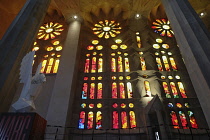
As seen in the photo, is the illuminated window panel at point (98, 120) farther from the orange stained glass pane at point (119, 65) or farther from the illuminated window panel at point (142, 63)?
the illuminated window panel at point (142, 63)

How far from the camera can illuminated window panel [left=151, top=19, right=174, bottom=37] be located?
14.9 meters

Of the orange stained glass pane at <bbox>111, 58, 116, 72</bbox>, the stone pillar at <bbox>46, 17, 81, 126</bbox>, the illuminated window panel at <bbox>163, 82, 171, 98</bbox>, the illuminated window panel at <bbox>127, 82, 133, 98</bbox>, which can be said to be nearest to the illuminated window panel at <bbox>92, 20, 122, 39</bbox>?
the stone pillar at <bbox>46, 17, 81, 126</bbox>

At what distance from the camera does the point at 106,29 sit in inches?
611

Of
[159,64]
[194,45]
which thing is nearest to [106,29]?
[159,64]

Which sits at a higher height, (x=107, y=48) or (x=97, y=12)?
(x=97, y=12)

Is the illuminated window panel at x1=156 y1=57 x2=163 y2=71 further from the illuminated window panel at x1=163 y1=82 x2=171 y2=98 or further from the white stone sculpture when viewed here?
the white stone sculpture

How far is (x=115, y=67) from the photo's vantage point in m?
12.5

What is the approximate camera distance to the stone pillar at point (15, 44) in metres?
5.25

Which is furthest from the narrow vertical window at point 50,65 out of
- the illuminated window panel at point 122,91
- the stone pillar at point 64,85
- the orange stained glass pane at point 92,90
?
the illuminated window panel at point 122,91

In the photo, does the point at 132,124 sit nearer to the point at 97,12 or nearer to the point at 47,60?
the point at 47,60

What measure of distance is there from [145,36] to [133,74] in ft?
14.4

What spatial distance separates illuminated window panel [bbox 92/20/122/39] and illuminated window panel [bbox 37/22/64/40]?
3.34m

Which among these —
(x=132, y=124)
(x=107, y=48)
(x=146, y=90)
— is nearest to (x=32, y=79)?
(x=132, y=124)

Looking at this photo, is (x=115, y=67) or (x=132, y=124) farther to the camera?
(x=115, y=67)
